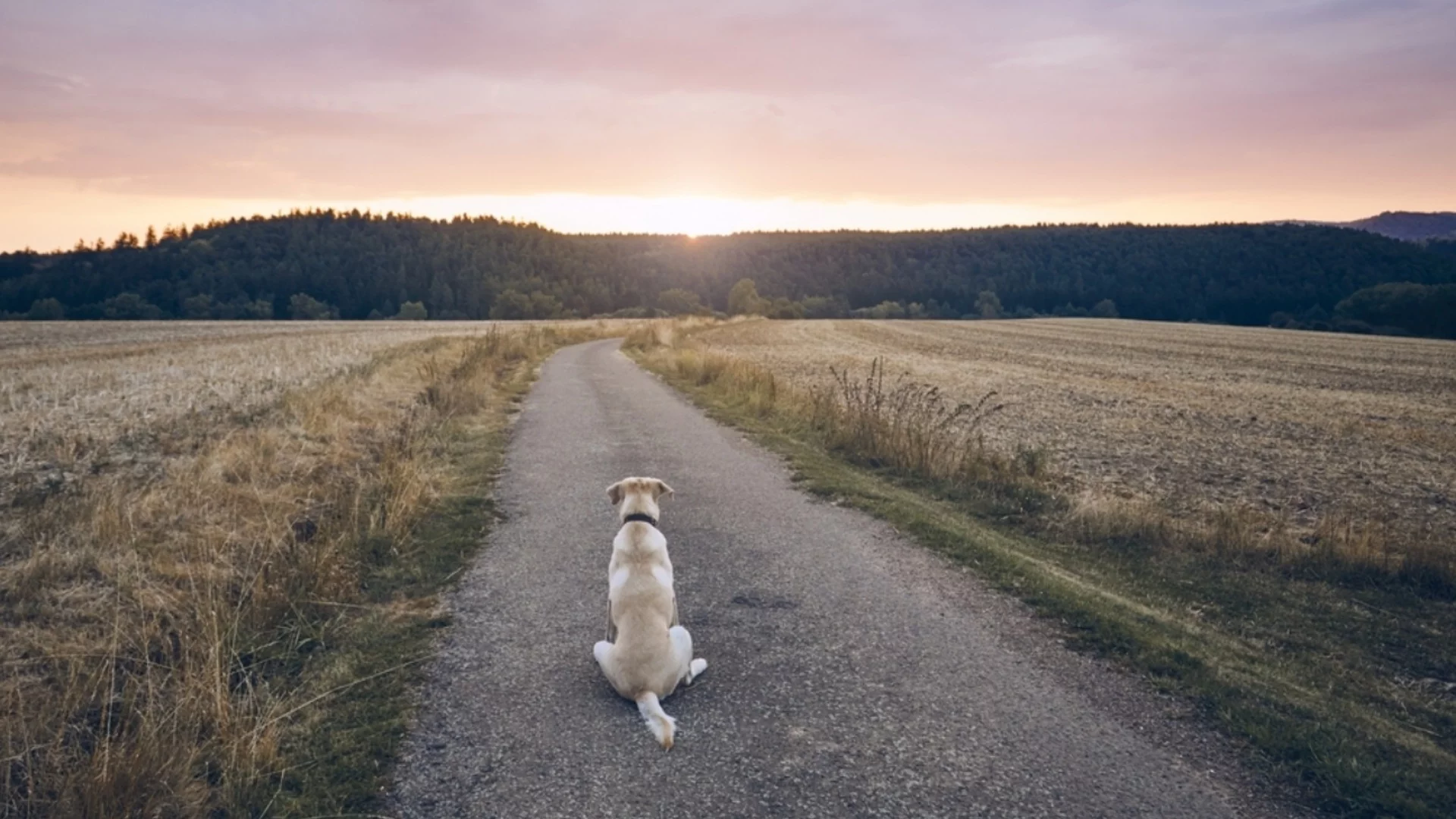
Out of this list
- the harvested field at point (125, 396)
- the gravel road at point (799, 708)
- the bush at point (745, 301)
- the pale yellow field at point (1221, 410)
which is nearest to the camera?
the gravel road at point (799, 708)

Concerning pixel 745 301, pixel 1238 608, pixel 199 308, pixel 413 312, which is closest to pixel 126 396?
pixel 1238 608

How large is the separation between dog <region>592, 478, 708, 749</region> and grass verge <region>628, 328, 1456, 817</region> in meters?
3.29

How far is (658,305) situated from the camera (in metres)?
140

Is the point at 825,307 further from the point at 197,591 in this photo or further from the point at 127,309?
the point at 197,591

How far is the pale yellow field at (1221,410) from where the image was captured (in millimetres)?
11820

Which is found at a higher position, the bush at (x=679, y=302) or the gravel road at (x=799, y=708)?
the bush at (x=679, y=302)

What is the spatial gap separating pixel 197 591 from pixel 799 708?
4.88 m

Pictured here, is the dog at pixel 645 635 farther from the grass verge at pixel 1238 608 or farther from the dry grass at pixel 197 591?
the grass verge at pixel 1238 608

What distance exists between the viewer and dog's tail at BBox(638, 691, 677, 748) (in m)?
4.44

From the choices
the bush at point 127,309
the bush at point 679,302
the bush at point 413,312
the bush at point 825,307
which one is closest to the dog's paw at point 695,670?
the bush at point 127,309

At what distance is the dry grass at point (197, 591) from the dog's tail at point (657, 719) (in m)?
1.84

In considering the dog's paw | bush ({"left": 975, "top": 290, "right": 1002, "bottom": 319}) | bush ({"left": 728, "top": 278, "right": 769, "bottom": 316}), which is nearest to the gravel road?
the dog's paw

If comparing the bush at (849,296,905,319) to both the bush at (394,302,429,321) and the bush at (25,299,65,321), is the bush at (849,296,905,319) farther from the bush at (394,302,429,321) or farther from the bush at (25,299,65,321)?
the bush at (25,299,65,321)

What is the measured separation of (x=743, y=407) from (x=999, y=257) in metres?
139
